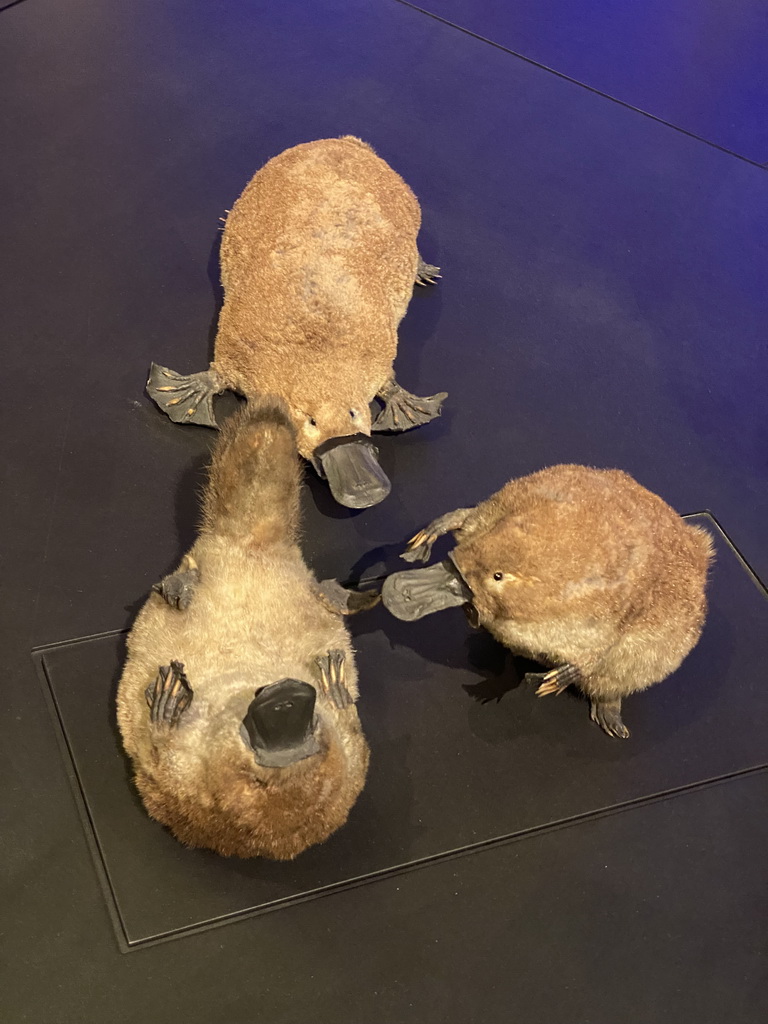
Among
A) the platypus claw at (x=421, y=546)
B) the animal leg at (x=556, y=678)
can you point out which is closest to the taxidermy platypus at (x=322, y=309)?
the platypus claw at (x=421, y=546)

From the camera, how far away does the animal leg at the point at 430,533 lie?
241cm

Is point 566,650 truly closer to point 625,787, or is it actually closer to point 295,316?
point 625,787

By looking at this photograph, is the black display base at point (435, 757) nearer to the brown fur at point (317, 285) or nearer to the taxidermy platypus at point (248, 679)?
the taxidermy platypus at point (248, 679)

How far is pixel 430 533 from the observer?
95.4 inches

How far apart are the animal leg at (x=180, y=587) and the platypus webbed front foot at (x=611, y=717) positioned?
1013 mm

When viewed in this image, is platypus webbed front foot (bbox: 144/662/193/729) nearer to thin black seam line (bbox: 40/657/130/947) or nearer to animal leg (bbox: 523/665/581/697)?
thin black seam line (bbox: 40/657/130/947)

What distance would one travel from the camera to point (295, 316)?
2625mm

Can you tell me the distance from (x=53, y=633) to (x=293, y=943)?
91 centimetres

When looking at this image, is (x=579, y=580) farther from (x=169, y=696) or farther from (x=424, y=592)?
(x=169, y=696)

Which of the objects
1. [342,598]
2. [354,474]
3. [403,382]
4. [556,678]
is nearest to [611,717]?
[556,678]

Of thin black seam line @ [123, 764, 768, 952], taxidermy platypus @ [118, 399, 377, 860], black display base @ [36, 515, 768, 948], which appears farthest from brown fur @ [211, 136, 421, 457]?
thin black seam line @ [123, 764, 768, 952]

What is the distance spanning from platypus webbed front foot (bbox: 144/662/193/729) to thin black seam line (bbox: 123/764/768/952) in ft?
1.47

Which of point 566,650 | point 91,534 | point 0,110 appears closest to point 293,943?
point 566,650

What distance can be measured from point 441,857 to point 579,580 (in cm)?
70
